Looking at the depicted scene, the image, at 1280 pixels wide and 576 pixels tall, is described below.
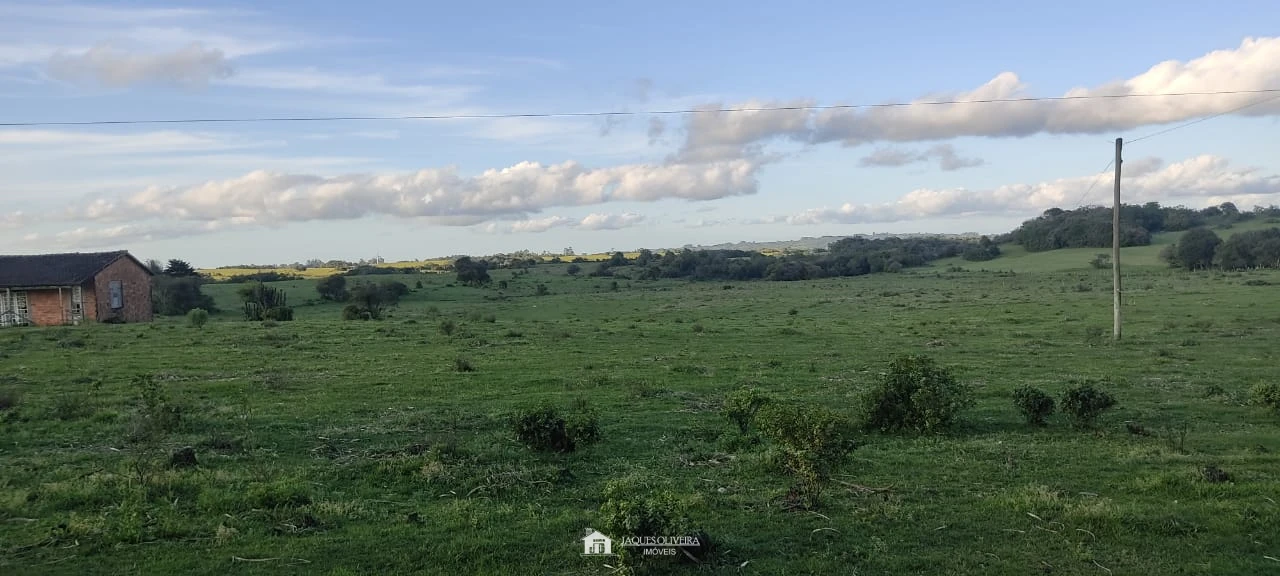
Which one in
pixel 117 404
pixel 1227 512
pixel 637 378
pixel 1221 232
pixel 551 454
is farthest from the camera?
pixel 1221 232

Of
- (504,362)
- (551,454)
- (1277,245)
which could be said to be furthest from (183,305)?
(1277,245)

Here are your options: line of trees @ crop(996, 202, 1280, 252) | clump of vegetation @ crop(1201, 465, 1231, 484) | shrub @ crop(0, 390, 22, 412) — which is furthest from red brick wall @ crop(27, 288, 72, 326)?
line of trees @ crop(996, 202, 1280, 252)

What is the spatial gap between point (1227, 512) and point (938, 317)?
3303 centimetres

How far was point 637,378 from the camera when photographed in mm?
20406

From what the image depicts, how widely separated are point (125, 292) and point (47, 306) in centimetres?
427

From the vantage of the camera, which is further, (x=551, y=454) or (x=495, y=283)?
(x=495, y=283)

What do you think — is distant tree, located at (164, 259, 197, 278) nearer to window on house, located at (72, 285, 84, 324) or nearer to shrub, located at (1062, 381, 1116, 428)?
window on house, located at (72, 285, 84, 324)

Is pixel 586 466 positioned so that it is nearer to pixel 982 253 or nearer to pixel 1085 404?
pixel 1085 404

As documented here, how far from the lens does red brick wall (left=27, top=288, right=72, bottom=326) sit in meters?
39.9

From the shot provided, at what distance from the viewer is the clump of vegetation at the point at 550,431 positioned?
39.4 ft

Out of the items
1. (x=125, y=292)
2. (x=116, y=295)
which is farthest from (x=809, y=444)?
(x=125, y=292)

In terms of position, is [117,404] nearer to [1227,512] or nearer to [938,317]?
[1227,512]

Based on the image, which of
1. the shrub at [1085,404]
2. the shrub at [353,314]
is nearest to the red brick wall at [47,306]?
the shrub at [353,314]

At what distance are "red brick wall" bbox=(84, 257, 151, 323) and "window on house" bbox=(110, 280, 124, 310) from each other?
0.23 meters
